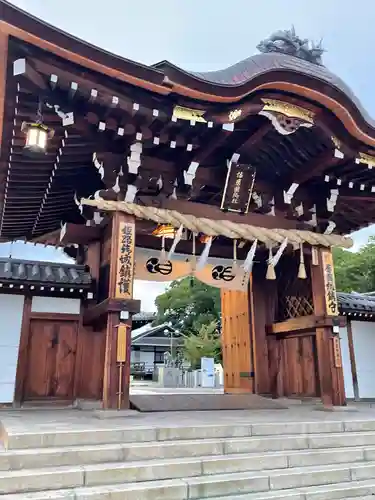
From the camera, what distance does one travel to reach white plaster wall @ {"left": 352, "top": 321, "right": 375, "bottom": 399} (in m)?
8.80

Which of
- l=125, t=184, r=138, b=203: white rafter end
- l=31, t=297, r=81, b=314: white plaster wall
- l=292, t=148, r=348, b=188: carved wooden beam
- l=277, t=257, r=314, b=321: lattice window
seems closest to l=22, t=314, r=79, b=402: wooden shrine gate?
l=31, t=297, r=81, b=314: white plaster wall

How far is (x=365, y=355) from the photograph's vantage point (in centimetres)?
898

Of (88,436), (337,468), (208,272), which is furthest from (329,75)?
(88,436)

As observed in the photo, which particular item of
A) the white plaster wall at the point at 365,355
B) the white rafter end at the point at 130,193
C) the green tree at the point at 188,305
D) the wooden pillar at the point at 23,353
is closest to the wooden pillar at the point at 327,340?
the white plaster wall at the point at 365,355

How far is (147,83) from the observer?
15.5ft

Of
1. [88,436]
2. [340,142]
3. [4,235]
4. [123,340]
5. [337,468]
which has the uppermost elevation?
[340,142]

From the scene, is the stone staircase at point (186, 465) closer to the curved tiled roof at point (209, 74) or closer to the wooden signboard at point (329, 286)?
the wooden signboard at point (329, 286)

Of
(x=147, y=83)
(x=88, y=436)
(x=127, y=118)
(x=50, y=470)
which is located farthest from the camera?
(x=127, y=118)

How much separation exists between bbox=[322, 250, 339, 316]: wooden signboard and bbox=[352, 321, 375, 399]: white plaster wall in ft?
8.36

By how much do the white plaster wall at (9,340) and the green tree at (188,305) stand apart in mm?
23307

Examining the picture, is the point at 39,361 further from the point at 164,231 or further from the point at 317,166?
the point at 317,166

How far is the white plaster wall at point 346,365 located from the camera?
8.66 meters

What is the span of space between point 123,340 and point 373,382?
20.6 feet

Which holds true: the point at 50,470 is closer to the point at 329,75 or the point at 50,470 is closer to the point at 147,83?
the point at 147,83
